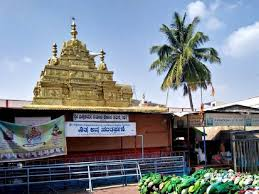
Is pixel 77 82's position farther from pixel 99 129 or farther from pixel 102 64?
pixel 99 129

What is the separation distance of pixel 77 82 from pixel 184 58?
10.2m

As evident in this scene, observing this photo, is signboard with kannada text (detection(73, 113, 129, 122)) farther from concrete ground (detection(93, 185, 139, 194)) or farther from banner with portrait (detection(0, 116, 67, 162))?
concrete ground (detection(93, 185, 139, 194))

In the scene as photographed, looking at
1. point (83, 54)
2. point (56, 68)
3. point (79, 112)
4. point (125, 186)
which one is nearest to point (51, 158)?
point (79, 112)

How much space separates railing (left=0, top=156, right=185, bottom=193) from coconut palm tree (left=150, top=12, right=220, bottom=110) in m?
14.0

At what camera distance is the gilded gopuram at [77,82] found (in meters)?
23.1

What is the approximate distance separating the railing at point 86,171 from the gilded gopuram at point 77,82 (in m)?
8.61

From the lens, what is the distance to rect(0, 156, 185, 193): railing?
1262 cm

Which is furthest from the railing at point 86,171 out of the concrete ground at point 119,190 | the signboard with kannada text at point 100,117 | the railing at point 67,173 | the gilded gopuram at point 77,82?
the gilded gopuram at point 77,82

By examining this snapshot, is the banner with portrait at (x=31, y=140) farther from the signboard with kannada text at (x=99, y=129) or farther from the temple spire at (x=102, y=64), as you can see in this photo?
the temple spire at (x=102, y=64)

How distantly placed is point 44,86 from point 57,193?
11164 millimetres

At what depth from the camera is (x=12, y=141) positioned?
13.5 meters

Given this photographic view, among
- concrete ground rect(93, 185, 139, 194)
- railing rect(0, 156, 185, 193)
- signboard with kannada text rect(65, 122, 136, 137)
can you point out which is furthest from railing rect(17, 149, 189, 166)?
concrete ground rect(93, 185, 139, 194)

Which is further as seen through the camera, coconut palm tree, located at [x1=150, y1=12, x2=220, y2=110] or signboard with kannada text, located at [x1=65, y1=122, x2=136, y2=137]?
coconut palm tree, located at [x1=150, y1=12, x2=220, y2=110]

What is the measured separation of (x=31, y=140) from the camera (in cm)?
1406
